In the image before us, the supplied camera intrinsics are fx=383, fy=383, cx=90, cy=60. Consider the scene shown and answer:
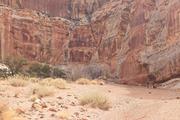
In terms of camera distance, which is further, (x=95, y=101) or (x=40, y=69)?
(x=40, y=69)

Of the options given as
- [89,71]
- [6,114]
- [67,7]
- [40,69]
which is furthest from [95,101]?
[67,7]

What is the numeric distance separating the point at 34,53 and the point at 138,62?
19.3 metres

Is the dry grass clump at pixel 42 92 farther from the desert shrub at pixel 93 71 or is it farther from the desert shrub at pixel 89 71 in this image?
the desert shrub at pixel 93 71

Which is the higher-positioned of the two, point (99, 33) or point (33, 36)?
point (99, 33)

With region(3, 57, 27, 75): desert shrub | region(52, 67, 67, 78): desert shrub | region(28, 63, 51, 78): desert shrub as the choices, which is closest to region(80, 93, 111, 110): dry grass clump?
region(3, 57, 27, 75): desert shrub

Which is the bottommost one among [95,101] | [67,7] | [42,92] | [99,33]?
[95,101]

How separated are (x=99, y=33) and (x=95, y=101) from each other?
43.4 meters

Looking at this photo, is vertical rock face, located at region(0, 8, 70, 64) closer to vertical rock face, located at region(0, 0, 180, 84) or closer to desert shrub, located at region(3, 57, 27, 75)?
vertical rock face, located at region(0, 0, 180, 84)

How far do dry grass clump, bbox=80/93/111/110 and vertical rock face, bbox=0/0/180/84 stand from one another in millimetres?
22083

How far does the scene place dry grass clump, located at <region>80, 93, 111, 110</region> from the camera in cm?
1361

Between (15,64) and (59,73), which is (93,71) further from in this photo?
(15,64)

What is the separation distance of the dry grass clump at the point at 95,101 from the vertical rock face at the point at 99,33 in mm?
22083

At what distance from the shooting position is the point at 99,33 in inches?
2234

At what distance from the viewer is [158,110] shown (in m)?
12.0
